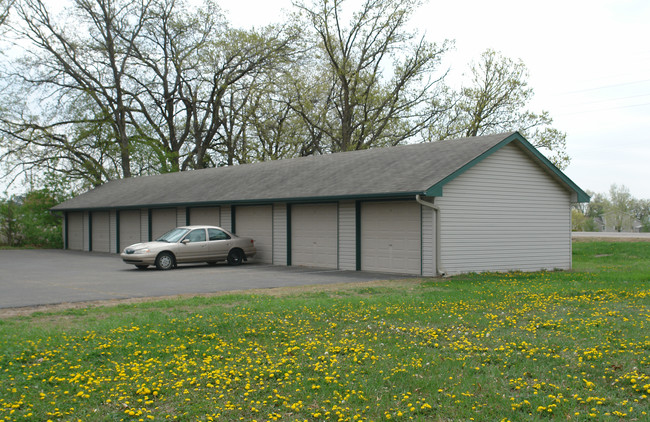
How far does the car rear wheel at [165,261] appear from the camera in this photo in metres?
21.5

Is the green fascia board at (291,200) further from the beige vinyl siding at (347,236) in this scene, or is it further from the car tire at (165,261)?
the car tire at (165,261)

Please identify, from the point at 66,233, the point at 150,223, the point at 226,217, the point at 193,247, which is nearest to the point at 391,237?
the point at 193,247

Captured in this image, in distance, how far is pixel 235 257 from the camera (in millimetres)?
23406

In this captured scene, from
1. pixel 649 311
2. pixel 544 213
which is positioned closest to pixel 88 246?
pixel 544 213

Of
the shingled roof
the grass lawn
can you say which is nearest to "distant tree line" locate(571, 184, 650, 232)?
the shingled roof

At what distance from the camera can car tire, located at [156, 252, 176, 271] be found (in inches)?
847

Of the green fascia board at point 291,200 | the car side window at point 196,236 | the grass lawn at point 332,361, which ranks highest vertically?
the green fascia board at point 291,200

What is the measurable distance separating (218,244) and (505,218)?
10068mm

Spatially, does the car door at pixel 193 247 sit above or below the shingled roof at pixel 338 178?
below

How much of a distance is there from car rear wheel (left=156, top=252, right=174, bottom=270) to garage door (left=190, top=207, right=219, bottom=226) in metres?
4.92

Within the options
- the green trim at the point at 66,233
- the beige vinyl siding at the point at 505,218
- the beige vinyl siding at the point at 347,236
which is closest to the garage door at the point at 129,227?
the green trim at the point at 66,233

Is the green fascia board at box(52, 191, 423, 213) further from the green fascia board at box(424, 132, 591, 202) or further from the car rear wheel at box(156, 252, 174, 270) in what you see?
the car rear wheel at box(156, 252, 174, 270)

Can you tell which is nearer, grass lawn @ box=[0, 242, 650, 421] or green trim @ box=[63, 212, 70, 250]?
grass lawn @ box=[0, 242, 650, 421]

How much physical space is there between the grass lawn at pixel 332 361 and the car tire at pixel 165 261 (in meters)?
10.1
